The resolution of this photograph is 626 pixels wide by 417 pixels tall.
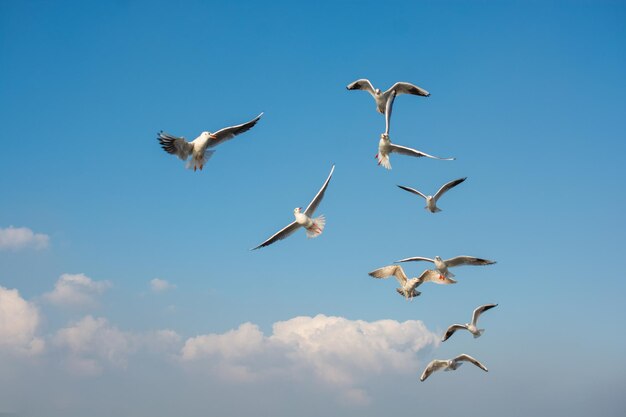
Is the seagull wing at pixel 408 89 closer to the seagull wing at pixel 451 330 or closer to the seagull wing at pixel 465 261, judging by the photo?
the seagull wing at pixel 465 261

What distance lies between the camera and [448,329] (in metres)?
30.7

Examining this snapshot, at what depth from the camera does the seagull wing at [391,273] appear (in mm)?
31531

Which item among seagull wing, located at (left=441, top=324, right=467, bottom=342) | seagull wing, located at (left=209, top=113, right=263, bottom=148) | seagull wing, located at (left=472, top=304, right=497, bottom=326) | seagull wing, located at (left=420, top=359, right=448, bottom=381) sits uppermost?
seagull wing, located at (left=209, top=113, right=263, bottom=148)

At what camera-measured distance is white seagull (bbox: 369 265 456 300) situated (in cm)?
3100

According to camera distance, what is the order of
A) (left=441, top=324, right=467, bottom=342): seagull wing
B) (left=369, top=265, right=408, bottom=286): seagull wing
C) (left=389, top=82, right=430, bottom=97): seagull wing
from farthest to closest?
(left=369, top=265, right=408, bottom=286): seagull wing
(left=389, top=82, right=430, bottom=97): seagull wing
(left=441, top=324, right=467, bottom=342): seagull wing

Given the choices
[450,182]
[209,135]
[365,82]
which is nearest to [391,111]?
[365,82]

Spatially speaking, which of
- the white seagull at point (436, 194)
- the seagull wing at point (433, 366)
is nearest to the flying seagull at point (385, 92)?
the white seagull at point (436, 194)

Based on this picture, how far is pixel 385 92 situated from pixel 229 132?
8.01m

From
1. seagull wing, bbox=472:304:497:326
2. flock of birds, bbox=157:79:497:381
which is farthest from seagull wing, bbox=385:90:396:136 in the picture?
seagull wing, bbox=472:304:497:326

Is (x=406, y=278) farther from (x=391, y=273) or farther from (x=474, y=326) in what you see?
(x=474, y=326)

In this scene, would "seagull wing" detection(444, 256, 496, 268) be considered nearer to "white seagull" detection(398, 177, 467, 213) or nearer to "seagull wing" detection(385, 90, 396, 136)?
"white seagull" detection(398, 177, 467, 213)

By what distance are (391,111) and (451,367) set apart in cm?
1196

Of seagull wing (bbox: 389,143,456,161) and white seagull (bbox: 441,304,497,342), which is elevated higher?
seagull wing (bbox: 389,143,456,161)

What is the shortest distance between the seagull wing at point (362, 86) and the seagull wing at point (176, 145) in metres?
9.03
